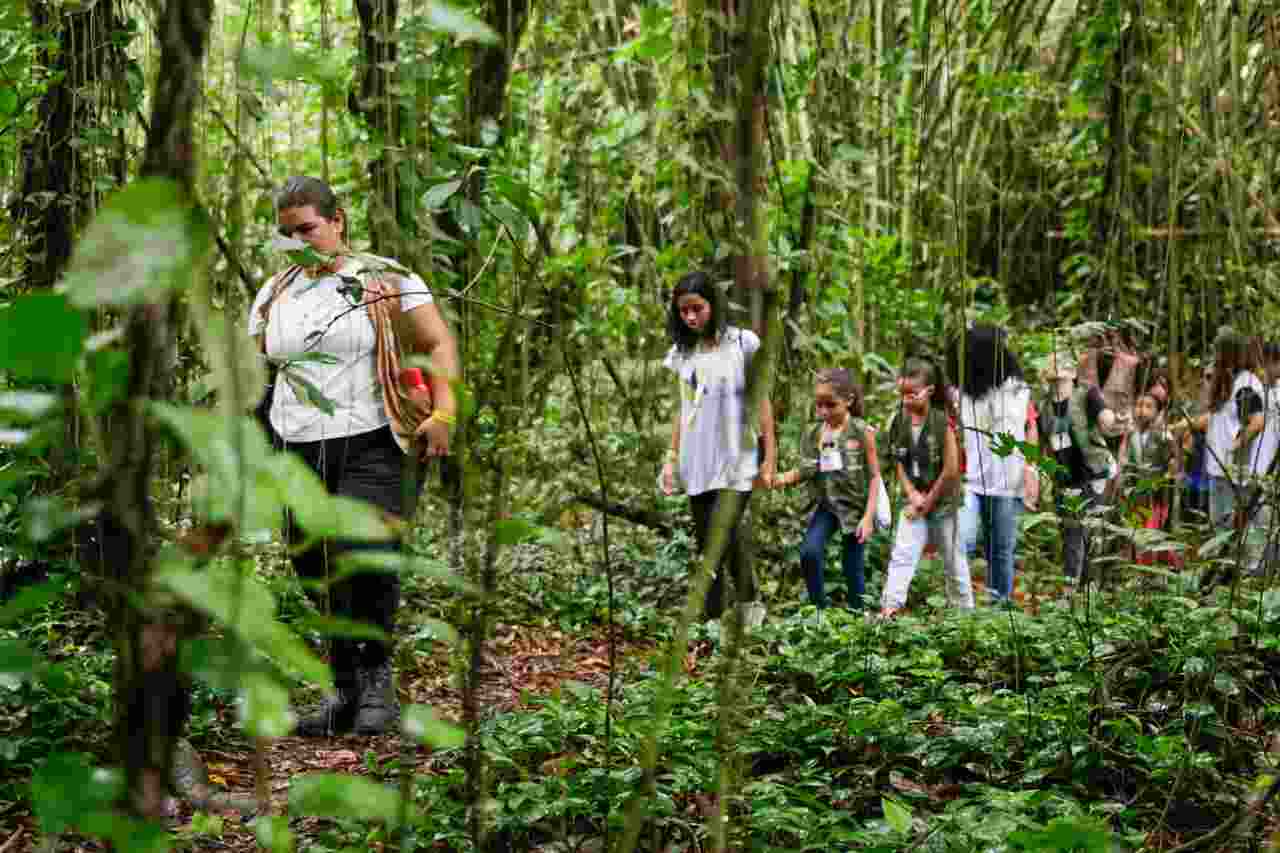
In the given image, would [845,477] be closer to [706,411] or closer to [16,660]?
[706,411]

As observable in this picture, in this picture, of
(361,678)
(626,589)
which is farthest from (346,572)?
(626,589)

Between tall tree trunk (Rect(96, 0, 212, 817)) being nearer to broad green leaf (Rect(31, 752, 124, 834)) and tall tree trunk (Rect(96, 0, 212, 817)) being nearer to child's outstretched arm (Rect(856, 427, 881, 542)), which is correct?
broad green leaf (Rect(31, 752, 124, 834))

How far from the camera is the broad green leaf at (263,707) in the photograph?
2.87 ft

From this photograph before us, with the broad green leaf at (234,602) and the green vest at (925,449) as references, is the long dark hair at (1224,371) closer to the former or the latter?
the green vest at (925,449)

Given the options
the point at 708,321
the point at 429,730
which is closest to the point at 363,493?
the point at 708,321

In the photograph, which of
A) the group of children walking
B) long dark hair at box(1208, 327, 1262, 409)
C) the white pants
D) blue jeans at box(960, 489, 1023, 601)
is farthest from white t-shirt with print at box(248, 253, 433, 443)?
long dark hair at box(1208, 327, 1262, 409)

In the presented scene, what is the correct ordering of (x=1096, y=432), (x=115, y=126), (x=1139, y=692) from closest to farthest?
(x=1139, y=692) → (x=115, y=126) → (x=1096, y=432)

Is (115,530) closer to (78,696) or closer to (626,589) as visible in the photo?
(78,696)

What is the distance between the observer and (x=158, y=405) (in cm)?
83

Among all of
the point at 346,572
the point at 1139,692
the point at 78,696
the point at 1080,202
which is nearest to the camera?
the point at 346,572

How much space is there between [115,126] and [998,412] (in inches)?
129

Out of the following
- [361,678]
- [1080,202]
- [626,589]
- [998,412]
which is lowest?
[626,589]

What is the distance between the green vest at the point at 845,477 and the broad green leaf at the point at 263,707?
4825 millimetres

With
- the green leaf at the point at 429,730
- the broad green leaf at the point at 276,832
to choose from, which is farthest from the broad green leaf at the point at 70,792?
the green leaf at the point at 429,730
